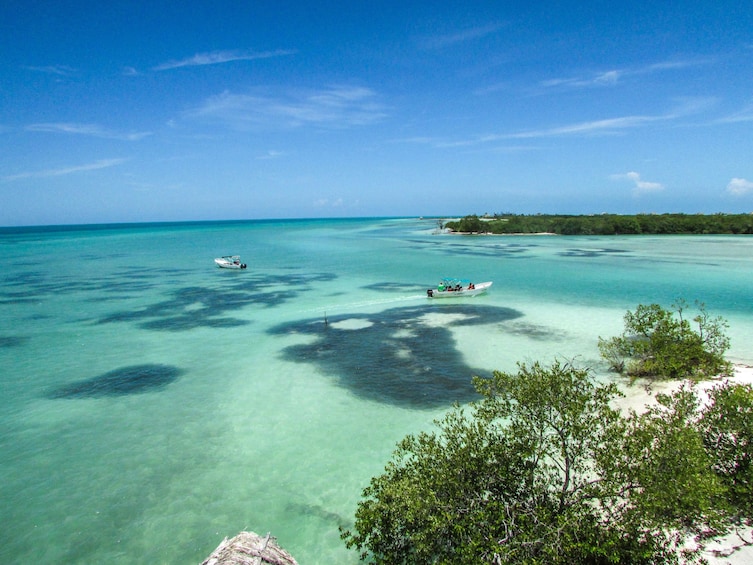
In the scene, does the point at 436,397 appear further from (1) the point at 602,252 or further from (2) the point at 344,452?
(1) the point at 602,252

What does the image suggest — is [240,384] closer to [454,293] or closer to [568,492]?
[568,492]

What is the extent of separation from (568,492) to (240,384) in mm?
15799

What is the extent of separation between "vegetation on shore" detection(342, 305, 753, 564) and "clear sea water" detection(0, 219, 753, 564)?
3.89 metres

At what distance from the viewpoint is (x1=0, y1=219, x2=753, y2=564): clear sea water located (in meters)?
11.9

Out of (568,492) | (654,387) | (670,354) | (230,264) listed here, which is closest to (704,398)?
(654,387)

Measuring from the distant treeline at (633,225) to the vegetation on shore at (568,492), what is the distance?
11166 cm

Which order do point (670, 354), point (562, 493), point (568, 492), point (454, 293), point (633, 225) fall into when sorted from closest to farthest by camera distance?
point (562, 493) → point (568, 492) → point (670, 354) → point (454, 293) → point (633, 225)

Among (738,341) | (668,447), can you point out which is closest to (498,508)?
(668,447)

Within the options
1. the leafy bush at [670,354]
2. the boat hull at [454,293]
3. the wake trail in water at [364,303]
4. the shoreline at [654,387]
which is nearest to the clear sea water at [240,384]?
the wake trail in water at [364,303]

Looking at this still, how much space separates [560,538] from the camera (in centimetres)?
726

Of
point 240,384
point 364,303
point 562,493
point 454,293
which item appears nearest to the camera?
point 562,493

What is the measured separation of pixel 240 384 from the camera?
799 inches

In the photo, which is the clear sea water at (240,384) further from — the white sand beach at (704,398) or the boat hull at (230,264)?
the boat hull at (230,264)

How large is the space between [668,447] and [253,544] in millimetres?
8095
